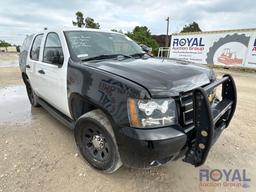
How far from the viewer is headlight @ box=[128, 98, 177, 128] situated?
1.91 metres

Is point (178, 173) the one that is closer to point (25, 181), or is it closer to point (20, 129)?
point (25, 181)

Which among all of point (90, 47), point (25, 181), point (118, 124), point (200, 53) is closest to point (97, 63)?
point (90, 47)

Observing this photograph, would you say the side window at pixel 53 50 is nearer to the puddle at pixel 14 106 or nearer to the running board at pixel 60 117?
the running board at pixel 60 117

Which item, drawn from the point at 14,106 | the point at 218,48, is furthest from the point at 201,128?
the point at 218,48

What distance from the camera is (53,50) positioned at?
127 inches

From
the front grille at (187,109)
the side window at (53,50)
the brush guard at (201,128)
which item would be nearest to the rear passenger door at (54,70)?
the side window at (53,50)

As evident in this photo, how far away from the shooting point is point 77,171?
262 cm

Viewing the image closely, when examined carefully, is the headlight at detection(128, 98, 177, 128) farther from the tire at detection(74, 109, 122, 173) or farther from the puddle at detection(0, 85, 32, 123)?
the puddle at detection(0, 85, 32, 123)

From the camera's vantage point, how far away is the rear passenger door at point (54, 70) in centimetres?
290

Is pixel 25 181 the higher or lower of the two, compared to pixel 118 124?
lower

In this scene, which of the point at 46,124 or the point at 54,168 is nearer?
the point at 54,168

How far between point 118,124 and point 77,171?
1082 mm

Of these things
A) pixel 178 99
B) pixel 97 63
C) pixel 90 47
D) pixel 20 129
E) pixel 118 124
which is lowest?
pixel 20 129

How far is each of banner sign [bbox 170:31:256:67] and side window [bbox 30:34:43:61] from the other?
43.4 ft
